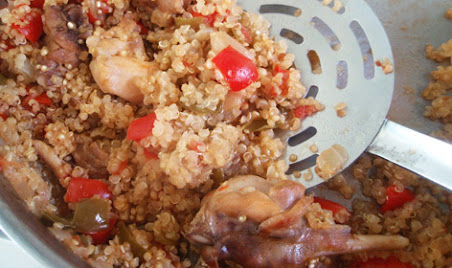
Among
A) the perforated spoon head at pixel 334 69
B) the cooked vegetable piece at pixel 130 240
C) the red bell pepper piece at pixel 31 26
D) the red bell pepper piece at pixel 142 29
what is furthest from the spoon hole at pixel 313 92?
the red bell pepper piece at pixel 31 26

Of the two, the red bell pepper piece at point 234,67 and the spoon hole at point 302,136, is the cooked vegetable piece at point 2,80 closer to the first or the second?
the red bell pepper piece at point 234,67

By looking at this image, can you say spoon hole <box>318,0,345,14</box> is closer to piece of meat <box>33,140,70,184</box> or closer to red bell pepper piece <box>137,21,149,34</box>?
red bell pepper piece <box>137,21,149,34</box>

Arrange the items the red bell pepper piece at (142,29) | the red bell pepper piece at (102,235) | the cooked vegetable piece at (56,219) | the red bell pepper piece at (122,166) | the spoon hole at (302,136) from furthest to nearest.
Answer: the red bell pepper piece at (142,29), the spoon hole at (302,136), the red bell pepper piece at (122,166), the red bell pepper piece at (102,235), the cooked vegetable piece at (56,219)

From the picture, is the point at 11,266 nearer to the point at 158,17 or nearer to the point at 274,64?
the point at 158,17

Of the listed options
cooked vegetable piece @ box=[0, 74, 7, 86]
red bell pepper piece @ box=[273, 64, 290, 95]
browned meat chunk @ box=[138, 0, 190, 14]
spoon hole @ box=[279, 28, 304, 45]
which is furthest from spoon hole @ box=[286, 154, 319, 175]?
cooked vegetable piece @ box=[0, 74, 7, 86]

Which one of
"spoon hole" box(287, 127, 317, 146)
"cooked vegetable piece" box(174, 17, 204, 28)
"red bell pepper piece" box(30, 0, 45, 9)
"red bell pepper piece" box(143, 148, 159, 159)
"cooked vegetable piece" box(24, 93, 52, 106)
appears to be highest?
"cooked vegetable piece" box(174, 17, 204, 28)

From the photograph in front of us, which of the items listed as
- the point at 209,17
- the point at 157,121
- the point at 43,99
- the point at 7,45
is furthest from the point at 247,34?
the point at 7,45

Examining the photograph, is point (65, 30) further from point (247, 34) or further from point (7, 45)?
point (247, 34)
